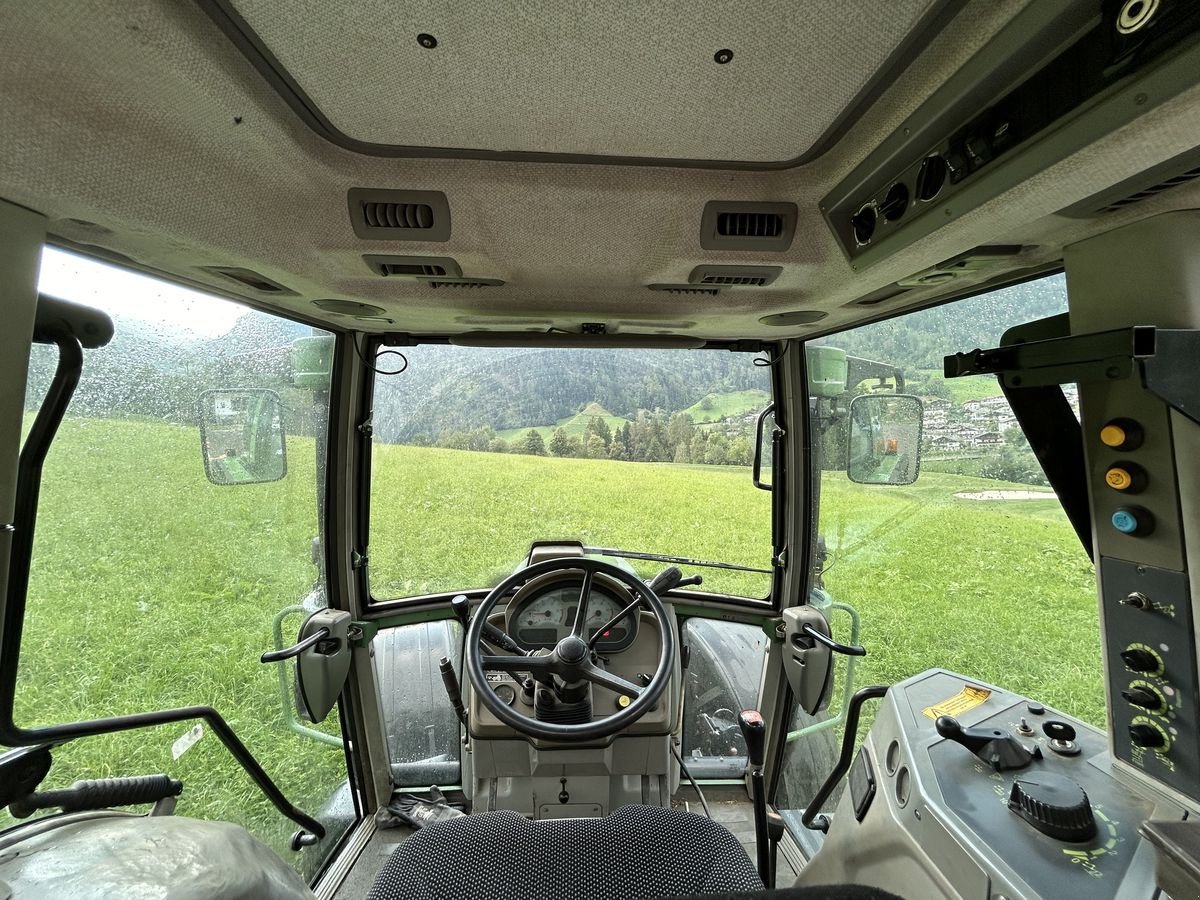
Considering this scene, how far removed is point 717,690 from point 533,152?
2607 millimetres

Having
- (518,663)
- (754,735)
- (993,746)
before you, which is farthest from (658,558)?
(993,746)

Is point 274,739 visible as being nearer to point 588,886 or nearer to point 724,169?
point 588,886

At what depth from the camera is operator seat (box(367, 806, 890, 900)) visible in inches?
46.8

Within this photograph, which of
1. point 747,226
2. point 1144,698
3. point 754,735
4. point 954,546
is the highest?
point 747,226

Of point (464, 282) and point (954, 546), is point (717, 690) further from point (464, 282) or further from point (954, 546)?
point (464, 282)

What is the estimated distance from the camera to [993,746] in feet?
3.32

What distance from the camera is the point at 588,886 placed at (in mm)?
1206

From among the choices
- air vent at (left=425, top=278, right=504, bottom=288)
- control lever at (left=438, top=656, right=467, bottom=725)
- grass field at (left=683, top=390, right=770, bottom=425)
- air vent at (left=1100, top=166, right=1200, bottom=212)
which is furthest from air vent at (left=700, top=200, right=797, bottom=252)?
control lever at (left=438, top=656, right=467, bottom=725)

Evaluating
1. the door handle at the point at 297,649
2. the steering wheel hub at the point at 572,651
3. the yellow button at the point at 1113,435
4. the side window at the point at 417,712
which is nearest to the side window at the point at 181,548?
the door handle at the point at 297,649

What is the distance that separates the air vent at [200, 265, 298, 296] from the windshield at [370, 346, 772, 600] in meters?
0.79

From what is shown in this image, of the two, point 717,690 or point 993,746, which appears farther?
point 717,690

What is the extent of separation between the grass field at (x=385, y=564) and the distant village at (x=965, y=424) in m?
0.14

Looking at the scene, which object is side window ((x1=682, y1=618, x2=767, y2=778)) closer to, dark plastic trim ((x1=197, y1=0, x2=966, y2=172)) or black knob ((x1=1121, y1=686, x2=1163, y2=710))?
black knob ((x1=1121, y1=686, x2=1163, y2=710))

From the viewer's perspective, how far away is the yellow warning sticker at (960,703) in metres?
1.18
